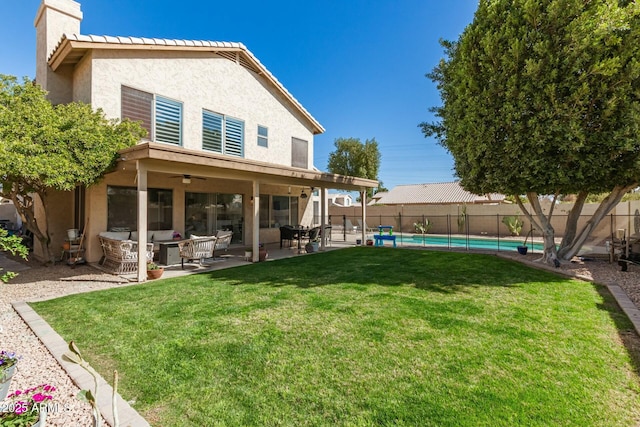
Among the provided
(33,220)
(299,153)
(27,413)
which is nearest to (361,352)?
(27,413)

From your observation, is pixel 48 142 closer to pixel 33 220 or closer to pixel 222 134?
pixel 33 220

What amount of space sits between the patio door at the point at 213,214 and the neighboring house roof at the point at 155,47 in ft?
17.2

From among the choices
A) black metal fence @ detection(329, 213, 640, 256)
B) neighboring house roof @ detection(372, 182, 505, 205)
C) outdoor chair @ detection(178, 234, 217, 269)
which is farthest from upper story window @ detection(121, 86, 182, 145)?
neighboring house roof @ detection(372, 182, 505, 205)

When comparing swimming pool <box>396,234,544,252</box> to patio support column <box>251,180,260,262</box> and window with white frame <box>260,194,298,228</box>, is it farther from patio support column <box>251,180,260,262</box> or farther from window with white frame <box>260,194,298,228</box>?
patio support column <box>251,180,260,262</box>

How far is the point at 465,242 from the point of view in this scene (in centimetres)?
1889

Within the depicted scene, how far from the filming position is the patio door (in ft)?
40.0

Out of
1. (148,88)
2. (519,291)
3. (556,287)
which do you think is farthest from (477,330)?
(148,88)

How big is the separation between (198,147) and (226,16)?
8.84 m

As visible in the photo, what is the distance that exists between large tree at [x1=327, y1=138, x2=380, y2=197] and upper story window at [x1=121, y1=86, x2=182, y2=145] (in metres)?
30.8

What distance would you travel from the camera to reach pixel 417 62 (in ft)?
63.2

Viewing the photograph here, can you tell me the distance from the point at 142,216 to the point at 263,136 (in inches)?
310

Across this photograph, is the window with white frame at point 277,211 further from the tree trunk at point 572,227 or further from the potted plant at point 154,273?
the tree trunk at point 572,227

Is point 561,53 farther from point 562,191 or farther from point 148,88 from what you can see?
point 148,88

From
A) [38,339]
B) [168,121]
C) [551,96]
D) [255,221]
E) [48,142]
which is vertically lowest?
[38,339]
